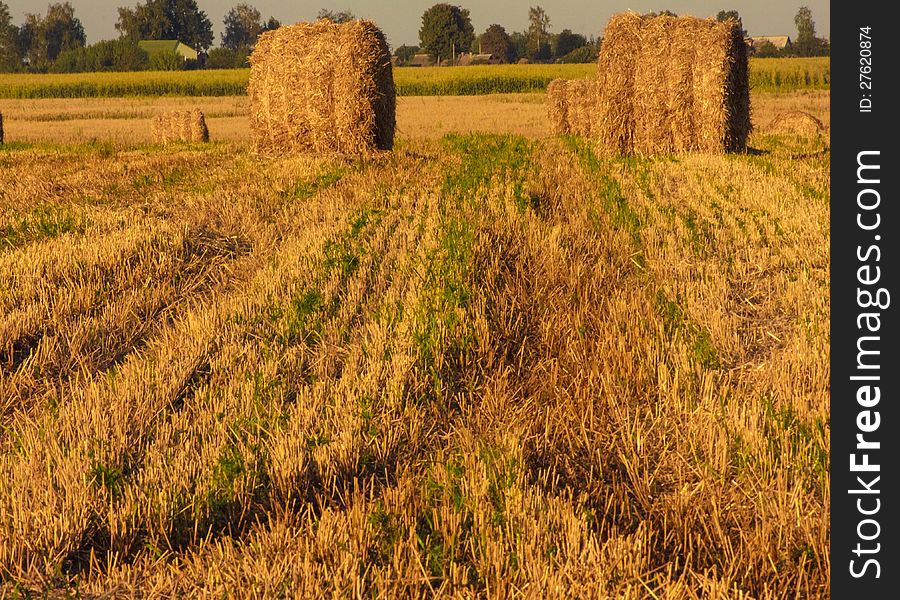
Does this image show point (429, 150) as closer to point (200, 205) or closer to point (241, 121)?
point (200, 205)

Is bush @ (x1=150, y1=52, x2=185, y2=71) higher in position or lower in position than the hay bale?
higher

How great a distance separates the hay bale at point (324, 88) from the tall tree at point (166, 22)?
10730 cm

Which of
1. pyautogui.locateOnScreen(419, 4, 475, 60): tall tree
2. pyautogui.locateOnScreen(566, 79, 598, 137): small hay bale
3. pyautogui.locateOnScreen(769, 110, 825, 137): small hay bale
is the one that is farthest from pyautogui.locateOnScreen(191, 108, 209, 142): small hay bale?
pyautogui.locateOnScreen(419, 4, 475, 60): tall tree

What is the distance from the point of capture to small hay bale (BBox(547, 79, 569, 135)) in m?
22.7

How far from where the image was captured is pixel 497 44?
363 ft

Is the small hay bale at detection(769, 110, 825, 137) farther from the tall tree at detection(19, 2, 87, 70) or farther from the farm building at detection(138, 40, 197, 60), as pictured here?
the tall tree at detection(19, 2, 87, 70)

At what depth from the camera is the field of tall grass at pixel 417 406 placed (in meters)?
2.74

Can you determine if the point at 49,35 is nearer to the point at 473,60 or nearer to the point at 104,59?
the point at 104,59

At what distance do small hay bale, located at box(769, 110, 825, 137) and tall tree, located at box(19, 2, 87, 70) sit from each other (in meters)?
113

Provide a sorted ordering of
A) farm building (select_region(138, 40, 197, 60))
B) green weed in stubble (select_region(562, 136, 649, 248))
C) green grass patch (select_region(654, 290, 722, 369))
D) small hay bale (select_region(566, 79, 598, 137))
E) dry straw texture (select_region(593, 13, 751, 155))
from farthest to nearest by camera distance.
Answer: farm building (select_region(138, 40, 197, 60)) < small hay bale (select_region(566, 79, 598, 137)) < dry straw texture (select_region(593, 13, 751, 155)) < green weed in stubble (select_region(562, 136, 649, 248)) < green grass patch (select_region(654, 290, 722, 369))

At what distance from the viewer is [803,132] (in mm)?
20281

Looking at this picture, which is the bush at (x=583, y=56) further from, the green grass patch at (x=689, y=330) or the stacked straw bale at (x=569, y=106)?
the green grass patch at (x=689, y=330)

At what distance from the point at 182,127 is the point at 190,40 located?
334 ft

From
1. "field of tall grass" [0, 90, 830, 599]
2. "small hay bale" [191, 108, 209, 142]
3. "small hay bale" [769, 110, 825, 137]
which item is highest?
"small hay bale" [191, 108, 209, 142]
